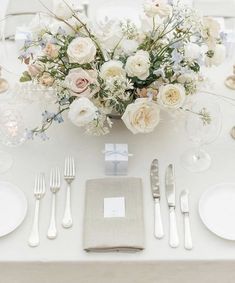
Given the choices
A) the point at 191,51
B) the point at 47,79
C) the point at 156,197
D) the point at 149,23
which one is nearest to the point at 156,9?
the point at 149,23

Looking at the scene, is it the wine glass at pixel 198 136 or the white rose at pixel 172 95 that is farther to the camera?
the wine glass at pixel 198 136

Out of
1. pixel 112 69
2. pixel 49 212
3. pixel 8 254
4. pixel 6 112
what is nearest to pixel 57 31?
pixel 112 69

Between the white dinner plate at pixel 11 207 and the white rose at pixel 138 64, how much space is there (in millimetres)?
477

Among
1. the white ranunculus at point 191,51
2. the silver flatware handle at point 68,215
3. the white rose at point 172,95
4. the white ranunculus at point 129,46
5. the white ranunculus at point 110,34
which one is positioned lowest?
the silver flatware handle at point 68,215

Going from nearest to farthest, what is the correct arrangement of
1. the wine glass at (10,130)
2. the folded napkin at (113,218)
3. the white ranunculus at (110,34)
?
the folded napkin at (113,218) → the white ranunculus at (110,34) → the wine glass at (10,130)

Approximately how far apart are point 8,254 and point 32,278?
14 cm

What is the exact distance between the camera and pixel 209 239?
1.09 m

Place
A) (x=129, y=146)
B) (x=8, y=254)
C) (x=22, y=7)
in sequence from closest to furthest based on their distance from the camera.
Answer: (x=8, y=254) → (x=129, y=146) → (x=22, y=7)

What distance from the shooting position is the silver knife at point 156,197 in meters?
1.09

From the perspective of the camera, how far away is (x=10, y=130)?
1338 millimetres

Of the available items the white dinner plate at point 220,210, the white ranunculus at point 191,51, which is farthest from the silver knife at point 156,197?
the white ranunculus at point 191,51

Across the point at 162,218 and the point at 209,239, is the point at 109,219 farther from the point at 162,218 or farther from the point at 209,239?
the point at 209,239

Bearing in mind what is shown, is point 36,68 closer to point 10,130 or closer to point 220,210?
point 10,130

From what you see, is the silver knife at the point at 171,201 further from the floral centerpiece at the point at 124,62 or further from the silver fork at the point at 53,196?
the silver fork at the point at 53,196
